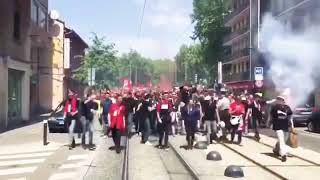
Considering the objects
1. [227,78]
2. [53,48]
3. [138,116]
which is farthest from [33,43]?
[227,78]

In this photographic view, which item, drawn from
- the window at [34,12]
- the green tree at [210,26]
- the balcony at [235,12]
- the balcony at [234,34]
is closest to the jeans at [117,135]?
the window at [34,12]

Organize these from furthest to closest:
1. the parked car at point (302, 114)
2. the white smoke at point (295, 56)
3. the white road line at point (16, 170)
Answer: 1. the parked car at point (302, 114)
2. the white smoke at point (295, 56)
3. the white road line at point (16, 170)

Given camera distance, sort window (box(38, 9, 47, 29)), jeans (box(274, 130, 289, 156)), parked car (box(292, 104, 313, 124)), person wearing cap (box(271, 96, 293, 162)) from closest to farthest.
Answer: jeans (box(274, 130, 289, 156)) → person wearing cap (box(271, 96, 293, 162)) → parked car (box(292, 104, 313, 124)) → window (box(38, 9, 47, 29))

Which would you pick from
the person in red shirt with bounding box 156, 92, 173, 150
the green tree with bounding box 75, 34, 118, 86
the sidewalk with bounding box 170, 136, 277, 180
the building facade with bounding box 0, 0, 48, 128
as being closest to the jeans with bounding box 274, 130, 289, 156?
the sidewalk with bounding box 170, 136, 277, 180

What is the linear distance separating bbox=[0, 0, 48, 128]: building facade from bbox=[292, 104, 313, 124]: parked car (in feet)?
49.9

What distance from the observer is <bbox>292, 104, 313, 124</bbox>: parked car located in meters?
34.0

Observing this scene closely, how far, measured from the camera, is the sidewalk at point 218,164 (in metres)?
13.7

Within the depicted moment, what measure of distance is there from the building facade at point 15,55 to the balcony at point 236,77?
3564cm

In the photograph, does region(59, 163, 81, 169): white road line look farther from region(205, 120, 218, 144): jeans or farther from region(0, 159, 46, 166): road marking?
region(205, 120, 218, 144): jeans

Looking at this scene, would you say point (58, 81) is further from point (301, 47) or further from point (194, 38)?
point (301, 47)

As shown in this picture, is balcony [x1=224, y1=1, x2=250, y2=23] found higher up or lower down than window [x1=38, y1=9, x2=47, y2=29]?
higher up

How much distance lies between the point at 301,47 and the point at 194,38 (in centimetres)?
6394

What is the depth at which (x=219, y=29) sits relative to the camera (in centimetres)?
8775

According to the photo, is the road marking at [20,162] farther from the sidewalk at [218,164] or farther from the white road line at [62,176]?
the sidewalk at [218,164]
